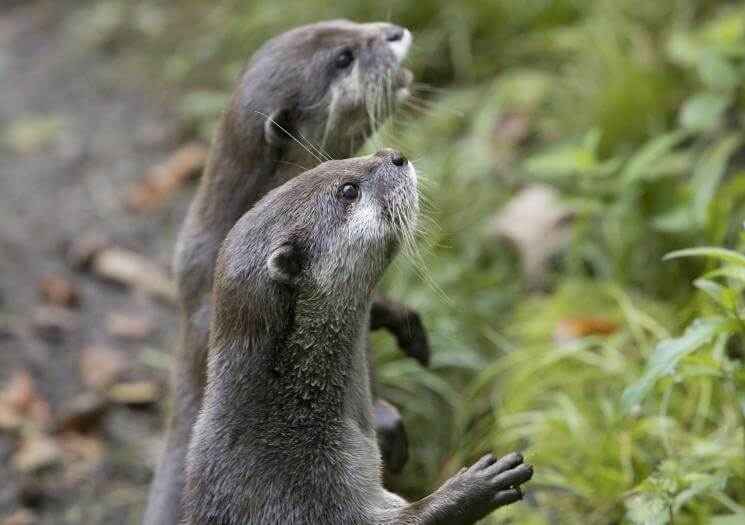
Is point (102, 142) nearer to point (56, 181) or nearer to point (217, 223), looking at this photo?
point (56, 181)

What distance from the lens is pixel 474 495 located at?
2.21 meters

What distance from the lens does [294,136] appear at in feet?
9.71

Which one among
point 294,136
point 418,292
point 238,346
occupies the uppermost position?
point 294,136

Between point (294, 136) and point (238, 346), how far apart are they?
825 mm

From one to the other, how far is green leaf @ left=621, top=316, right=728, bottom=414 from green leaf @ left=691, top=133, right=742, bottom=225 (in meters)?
1.18

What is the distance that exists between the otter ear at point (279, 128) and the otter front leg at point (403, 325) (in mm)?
512

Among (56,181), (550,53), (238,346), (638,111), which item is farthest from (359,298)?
(56,181)

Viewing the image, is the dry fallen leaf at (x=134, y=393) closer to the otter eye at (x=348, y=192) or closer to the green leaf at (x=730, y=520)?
the otter eye at (x=348, y=192)

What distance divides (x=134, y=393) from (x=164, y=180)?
1.65m

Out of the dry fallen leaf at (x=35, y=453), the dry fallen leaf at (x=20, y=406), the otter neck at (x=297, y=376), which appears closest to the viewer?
the otter neck at (x=297, y=376)

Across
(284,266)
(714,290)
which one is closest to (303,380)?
(284,266)

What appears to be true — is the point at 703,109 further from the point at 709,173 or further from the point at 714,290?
the point at 714,290

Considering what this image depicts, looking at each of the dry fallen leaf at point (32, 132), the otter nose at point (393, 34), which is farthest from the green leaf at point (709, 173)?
the dry fallen leaf at point (32, 132)

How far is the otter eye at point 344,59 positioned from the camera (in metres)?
3.08
